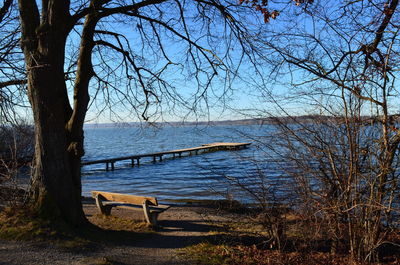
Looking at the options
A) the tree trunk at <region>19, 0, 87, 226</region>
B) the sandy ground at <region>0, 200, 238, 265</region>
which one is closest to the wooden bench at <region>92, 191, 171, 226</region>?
the sandy ground at <region>0, 200, 238, 265</region>

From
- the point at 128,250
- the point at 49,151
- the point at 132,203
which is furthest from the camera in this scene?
the point at 132,203

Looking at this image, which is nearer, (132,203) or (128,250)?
(128,250)

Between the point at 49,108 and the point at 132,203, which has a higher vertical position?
the point at 49,108

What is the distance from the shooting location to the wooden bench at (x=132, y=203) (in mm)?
7879

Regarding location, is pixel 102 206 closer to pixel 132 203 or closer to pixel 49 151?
pixel 132 203

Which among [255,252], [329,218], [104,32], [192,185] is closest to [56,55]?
[104,32]

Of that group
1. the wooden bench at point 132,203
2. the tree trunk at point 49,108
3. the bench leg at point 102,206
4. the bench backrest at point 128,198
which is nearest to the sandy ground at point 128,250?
the wooden bench at point 132,203

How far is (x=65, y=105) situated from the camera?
278 inches

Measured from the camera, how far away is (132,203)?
8188 mm

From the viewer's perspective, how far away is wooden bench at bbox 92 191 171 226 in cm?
788

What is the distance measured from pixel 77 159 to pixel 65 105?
1.15 meters

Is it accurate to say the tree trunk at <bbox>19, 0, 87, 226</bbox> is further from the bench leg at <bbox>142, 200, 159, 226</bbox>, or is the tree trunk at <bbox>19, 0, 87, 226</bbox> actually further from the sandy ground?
the bench leg at <bbox>142, 200, 159, 226</bbox>

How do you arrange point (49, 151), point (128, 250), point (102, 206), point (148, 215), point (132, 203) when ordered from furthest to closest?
point (102, 206) → point (132, 203) → point (148, 215) → point (49, 151) → point (128, 250)


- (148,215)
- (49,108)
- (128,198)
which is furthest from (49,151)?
(148,215)
